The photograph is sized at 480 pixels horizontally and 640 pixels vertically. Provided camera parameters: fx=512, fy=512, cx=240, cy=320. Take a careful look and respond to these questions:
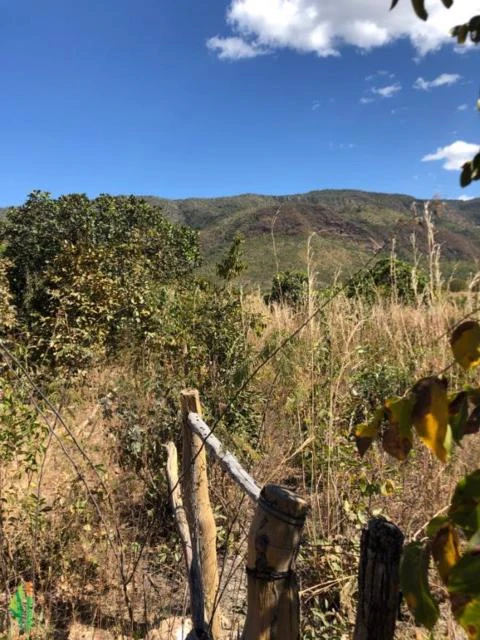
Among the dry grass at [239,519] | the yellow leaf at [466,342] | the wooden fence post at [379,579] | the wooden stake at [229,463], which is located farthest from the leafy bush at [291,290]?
the yellow leaf at [466,342]

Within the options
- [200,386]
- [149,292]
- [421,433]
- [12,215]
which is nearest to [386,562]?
[421,433]

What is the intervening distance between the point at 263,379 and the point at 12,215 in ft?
24.2

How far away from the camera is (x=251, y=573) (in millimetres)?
911

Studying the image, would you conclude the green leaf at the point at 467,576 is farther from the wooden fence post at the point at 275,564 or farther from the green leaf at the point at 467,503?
the wooden fence post at the point at 275,564

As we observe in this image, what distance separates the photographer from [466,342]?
55cm

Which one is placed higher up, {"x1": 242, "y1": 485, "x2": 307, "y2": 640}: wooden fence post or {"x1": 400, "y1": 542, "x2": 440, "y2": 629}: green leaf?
{"x1": 400, "y1": 542, "x2": 440, "y2": 629}: green leaf

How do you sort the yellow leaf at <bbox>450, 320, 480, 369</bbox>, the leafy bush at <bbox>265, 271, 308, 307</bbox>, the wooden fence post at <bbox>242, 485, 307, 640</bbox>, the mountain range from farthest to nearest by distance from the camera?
the leafy bush at <bbox>265, 271, 308, 307</bbox>
the mountain range
the wooden fence post at <bbox>242, 485, 307, 640</bbox>
the yellow leaf at <bbox>450, 320, 480, 369</bbox>

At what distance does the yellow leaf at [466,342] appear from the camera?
1.79ft

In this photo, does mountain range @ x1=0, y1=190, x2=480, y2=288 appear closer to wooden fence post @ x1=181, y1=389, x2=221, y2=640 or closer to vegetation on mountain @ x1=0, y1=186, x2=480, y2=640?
vegetation on mountain @ x1=0, y1=186, x2=480, y2=640

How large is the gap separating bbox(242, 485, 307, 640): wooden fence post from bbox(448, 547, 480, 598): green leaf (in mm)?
459

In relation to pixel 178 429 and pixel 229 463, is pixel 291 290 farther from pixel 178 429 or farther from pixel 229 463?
pixel 229 463

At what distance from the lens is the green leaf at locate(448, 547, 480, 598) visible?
414 mm

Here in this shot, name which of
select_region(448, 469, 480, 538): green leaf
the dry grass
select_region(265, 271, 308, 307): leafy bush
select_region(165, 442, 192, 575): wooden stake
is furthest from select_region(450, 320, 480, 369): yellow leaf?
select_region(265, 271, 308, 307): leafy bush

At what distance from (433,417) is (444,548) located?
0.15 m
